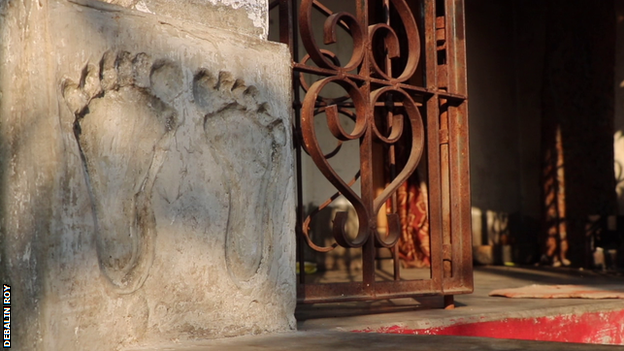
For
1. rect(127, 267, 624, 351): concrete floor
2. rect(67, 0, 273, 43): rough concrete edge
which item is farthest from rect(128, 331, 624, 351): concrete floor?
rect(67, 0, 273, 43): rough concrete edge

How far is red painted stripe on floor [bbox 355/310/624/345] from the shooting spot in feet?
8.46

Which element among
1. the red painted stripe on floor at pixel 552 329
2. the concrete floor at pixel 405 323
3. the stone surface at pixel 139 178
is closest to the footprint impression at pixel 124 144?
the stone surface at pixel 139 178

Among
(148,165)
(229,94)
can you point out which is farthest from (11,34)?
(229,94)

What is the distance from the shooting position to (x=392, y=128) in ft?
9.35

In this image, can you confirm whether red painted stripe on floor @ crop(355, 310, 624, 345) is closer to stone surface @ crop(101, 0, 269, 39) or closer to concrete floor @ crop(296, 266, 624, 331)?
concrete floor @ crop(296, 266, 624, 331)

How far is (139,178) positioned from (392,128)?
4.24 feet

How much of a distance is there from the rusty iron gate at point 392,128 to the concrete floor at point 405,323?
0.11 meters

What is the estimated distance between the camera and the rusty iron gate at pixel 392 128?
248 cm

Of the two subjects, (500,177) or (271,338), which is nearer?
(271,338)

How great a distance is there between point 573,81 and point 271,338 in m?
6.15

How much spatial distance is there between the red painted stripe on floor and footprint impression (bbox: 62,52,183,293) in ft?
3.13

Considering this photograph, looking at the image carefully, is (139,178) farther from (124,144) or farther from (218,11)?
(218,11)

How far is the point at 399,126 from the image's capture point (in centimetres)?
282

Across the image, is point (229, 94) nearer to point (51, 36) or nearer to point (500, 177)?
point (51, 36)
